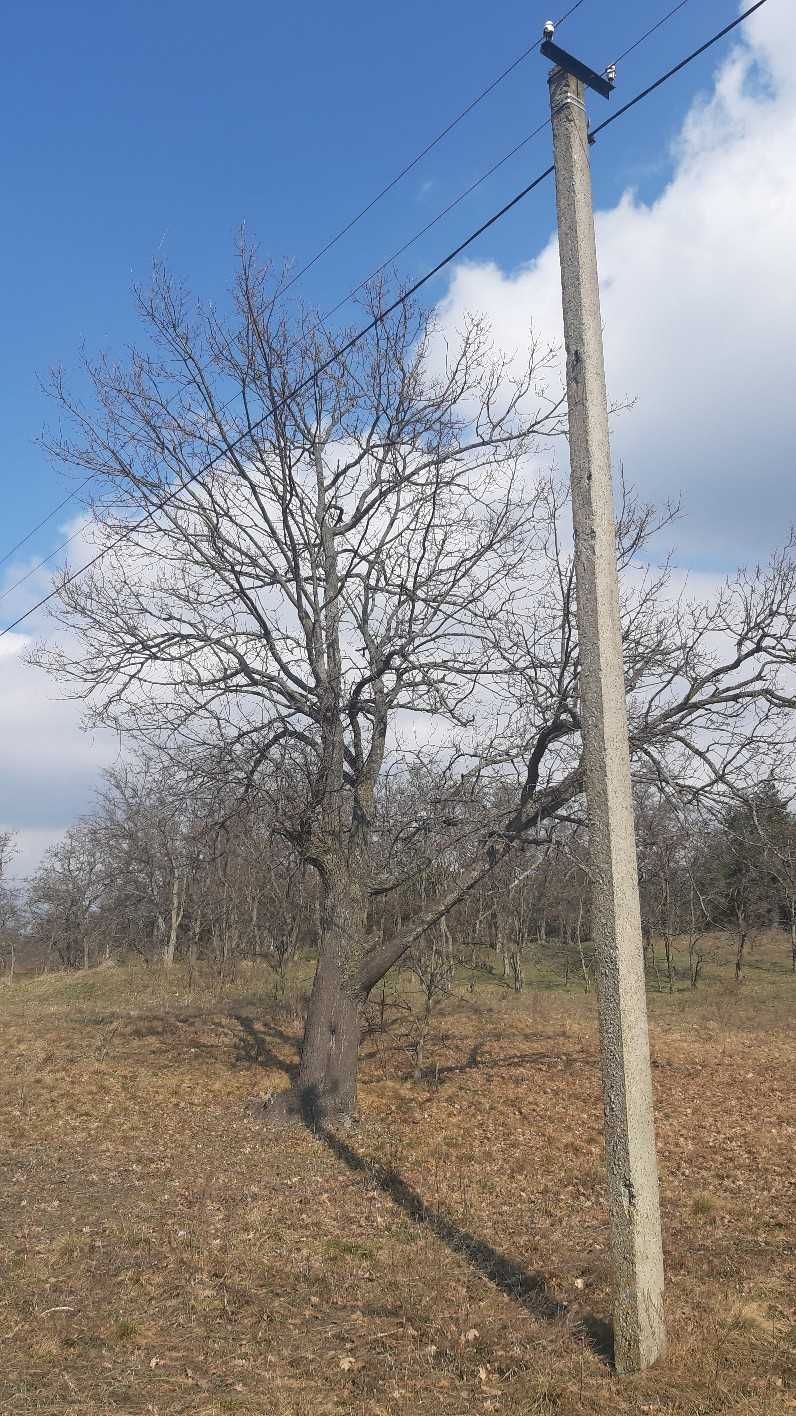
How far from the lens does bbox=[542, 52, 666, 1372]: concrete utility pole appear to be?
4809 mm

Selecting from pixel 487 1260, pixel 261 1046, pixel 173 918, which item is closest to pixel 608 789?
pixel 487 1260

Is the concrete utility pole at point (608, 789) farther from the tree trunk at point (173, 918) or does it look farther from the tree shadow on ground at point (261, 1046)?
the tree trunk at point (173, 918)

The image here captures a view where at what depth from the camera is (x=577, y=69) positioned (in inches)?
227

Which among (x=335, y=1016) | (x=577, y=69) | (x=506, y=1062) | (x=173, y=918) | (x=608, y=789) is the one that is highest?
(x=577, y=69)

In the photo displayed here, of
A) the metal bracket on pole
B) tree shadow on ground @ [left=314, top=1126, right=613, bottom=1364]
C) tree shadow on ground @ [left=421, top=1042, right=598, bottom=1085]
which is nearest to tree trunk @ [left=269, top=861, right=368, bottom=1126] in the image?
tree shadow on ground @ [left=314, top=1126, right=613, bottom=1364]

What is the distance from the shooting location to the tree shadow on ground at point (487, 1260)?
526 centimetres

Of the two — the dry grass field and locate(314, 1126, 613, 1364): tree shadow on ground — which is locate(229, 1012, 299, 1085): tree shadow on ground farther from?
locate(314, 1126, 613, 1364): tree shadow on ground

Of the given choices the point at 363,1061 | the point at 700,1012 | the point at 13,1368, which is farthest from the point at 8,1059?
the point at 700,1012

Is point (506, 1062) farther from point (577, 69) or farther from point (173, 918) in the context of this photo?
point (173, 918)

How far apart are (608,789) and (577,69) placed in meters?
4.12

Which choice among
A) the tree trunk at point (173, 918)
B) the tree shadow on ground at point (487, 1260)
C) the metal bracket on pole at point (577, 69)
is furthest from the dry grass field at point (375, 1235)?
the tree trunk at point (173, 918)

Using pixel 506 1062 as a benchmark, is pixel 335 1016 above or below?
above

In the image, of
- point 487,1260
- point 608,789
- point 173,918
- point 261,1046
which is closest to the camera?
point 608,789

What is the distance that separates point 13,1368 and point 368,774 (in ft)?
23.5
